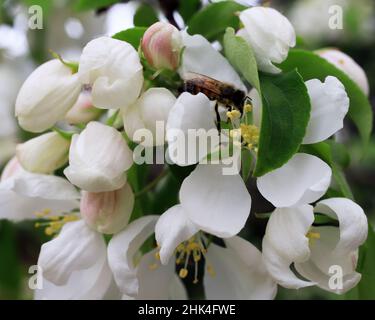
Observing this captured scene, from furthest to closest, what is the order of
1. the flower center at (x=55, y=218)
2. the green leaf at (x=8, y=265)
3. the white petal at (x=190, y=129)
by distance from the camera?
the green leaf at (x=8, y=265)
the flower center at (x=55, y=218)
the white petal at (x=190, y=129)

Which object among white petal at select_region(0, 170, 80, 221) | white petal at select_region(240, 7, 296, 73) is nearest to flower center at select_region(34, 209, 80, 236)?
white petal at select_region(0, 170, 80, 221)

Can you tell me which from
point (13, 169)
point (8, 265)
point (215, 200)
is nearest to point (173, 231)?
point (215, 200)

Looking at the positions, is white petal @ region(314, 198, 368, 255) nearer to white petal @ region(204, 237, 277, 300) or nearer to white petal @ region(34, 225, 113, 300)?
white petal @ region(204, 237, 277, 300)

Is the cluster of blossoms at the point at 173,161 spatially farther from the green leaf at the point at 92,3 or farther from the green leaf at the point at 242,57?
the green leaf at the point at 92,3

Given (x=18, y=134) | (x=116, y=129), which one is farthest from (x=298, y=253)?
(x=18, y=134)

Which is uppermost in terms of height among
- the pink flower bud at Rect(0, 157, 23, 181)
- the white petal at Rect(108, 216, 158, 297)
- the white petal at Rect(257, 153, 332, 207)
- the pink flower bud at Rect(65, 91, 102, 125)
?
the pink flower bud at Rect(65, 91, 102, 125)

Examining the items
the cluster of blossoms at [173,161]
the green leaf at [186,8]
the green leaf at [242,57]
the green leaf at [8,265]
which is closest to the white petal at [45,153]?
the cluster of blossoms at [173,161]
